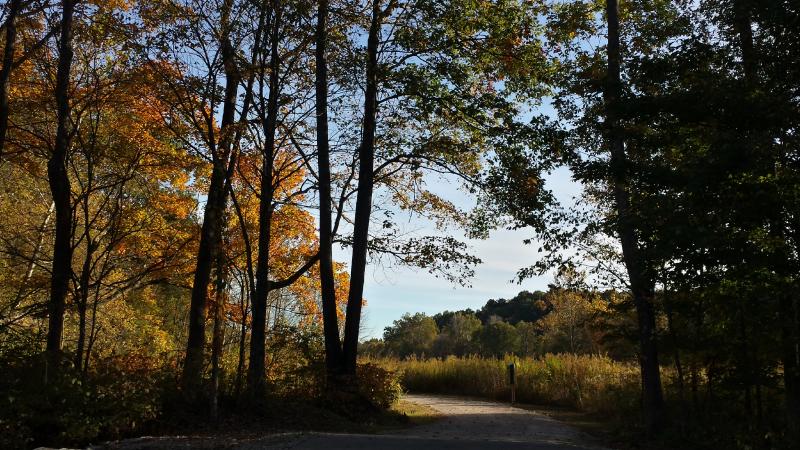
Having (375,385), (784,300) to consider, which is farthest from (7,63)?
(784,300)

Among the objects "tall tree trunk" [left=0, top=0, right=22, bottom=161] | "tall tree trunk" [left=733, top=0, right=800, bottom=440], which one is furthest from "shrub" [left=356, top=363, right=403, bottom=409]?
"tall tree trunk" [left=0, top=0, right=22, bottom=161]

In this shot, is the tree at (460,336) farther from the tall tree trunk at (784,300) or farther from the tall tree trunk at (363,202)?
the tall tree trunk at (784,300)

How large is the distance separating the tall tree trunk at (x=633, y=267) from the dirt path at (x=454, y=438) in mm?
1497

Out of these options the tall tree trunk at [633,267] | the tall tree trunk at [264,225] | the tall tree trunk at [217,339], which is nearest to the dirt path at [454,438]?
the tall tree trunk at [217,339]

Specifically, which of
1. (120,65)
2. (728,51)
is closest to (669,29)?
(728,51)

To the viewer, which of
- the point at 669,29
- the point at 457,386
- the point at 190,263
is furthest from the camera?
the point at 457,386

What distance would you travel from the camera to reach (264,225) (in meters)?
12.2

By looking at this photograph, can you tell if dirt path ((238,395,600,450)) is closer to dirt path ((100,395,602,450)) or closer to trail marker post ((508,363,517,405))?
dirt path ((100,395,602,450))

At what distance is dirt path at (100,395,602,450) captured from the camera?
330 inches

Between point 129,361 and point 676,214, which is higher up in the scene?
point 676,214

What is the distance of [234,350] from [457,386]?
9768 mm

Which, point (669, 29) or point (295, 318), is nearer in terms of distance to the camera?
point (669, 29)

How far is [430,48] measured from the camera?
49.2 ft

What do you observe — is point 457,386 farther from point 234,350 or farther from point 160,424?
point 160,424
